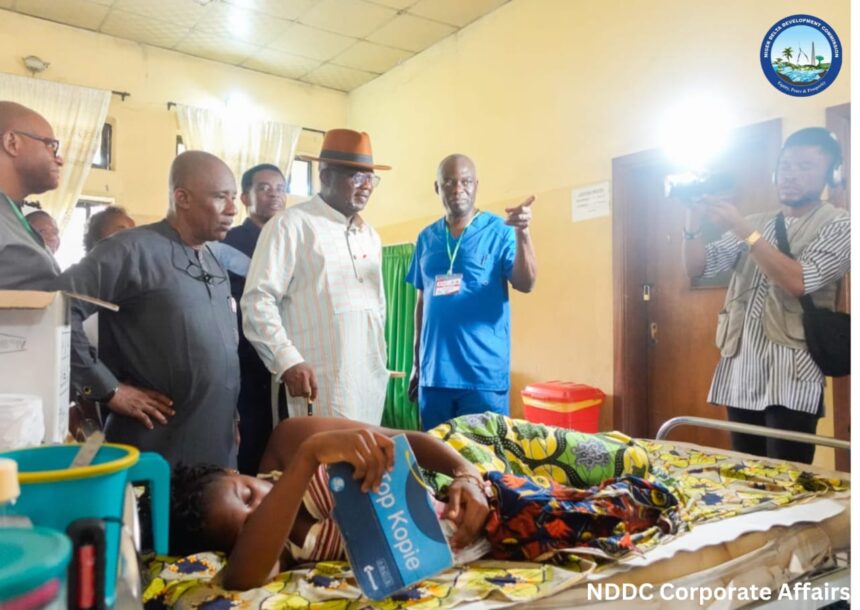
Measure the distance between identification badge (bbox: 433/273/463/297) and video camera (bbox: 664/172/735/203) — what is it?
4.30 feet

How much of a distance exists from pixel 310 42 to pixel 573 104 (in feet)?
8.20

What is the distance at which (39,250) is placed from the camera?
4.58 feet

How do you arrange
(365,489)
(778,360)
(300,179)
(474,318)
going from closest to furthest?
(365,489) < (778,360) < (474,318) < (300,179)

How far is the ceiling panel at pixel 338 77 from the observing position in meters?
5.84

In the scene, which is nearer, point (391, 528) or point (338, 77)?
point (391, 528)

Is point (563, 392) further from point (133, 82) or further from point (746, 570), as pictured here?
point (133, 82)

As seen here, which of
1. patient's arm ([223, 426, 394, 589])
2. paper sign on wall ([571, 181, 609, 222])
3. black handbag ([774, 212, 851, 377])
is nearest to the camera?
patient's arm ([223, 426, 394, 589])

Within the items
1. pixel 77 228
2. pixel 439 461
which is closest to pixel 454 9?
pixel 77 228

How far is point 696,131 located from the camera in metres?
3.19

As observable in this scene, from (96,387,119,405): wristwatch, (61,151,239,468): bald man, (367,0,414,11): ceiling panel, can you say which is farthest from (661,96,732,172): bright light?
(96,387,119,405): wristwatch

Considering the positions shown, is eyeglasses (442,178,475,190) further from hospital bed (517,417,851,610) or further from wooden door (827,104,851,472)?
hospital bed (517,417,851,610)

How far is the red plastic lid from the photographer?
3518 millimetres

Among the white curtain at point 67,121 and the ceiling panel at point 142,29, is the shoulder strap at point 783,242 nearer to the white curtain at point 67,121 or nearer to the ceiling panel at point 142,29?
the ceiling panel at point 142,29

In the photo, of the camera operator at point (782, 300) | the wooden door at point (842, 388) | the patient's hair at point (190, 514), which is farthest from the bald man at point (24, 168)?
the wooden door at point (842, 388)
